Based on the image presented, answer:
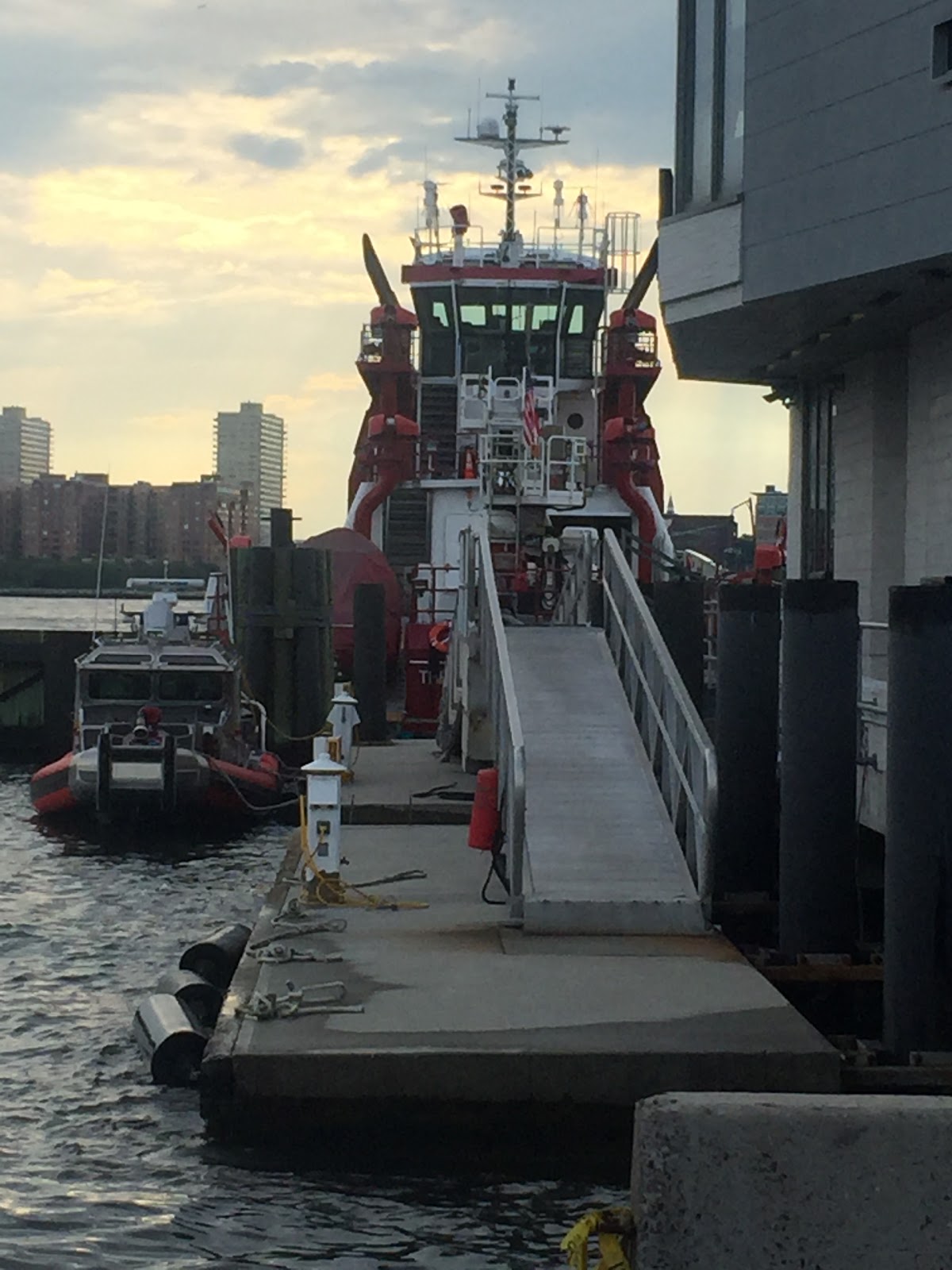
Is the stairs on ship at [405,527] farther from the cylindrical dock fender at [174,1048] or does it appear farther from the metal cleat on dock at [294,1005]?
the metal cleat on dock at [294,1005]

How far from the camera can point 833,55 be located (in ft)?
48.6

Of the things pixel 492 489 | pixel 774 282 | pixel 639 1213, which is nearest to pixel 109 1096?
pixel 639 1213

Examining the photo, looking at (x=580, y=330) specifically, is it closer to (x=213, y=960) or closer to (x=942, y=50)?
(x=942, y=50)

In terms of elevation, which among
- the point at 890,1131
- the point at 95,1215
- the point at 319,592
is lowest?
the point at 95,1215

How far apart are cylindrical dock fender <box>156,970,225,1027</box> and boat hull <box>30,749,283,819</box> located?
473 inches

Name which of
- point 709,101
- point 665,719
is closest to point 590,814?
point 665,719

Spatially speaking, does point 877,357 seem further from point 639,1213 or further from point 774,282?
point 639,1213

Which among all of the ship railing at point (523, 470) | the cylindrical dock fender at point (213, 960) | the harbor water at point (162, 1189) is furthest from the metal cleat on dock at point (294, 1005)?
the ship railing at point (523, 470)

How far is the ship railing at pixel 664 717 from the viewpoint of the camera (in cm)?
1304

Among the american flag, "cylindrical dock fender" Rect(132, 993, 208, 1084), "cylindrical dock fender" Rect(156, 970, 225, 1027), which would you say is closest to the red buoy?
"cylindrical dock fender" Rect(156, 970, 225, 1027)

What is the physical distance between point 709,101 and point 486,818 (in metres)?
8.14

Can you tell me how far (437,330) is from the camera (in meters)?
39.9

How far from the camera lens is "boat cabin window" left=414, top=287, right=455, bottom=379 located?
131ft

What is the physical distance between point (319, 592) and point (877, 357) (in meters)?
14.3
